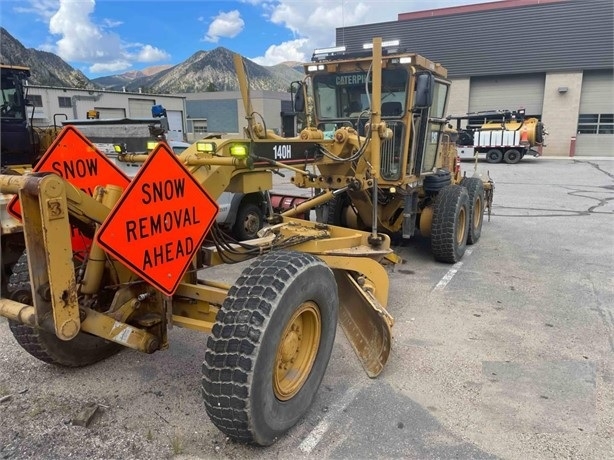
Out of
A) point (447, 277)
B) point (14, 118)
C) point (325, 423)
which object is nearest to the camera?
point (325, 423)

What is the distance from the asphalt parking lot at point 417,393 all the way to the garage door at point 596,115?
92.2 ft

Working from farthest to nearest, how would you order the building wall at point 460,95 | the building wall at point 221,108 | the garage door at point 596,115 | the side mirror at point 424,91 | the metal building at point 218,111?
the building wall at point 221,108 → the metal building at point 218,111 → the building wall at point 460,95 → the garage door at point 596,115 → the side mirror at point 424,91

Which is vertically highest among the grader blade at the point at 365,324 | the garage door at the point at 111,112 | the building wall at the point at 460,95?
the building wall at the point at 460,95

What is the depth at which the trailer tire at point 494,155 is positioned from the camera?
24438 millimetres

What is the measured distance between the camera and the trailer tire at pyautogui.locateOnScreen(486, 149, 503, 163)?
962 inches

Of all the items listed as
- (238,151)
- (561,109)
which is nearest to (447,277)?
(238,151)

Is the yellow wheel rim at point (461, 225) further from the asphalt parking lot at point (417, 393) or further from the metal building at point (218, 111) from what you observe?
the metal building at point (218, 111)

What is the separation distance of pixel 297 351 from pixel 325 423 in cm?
49

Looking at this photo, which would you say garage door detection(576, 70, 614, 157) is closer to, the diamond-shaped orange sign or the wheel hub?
the wheel hub

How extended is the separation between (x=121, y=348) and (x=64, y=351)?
21.6 inches

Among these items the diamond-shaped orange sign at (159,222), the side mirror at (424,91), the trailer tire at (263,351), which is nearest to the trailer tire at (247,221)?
the side mirror at (424,91)

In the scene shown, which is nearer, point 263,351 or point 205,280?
point 263,351

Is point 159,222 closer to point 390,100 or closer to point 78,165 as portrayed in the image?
point 78,165

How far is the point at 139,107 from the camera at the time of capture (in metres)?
28.0
